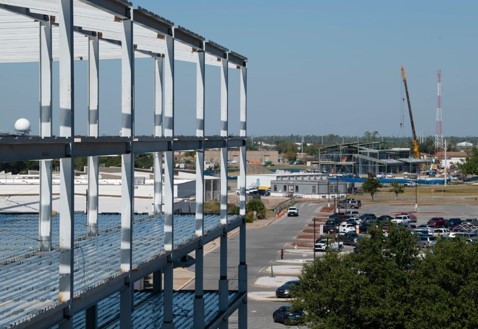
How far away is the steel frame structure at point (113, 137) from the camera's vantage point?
8.02 metres

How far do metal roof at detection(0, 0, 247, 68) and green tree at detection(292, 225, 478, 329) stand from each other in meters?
6.50

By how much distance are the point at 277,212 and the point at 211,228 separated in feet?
182

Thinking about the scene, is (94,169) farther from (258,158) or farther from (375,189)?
(258,158)

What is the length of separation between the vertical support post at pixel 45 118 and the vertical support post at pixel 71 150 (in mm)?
1725

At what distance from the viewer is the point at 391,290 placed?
66.9 ft

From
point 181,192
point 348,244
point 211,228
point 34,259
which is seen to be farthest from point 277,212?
point 34,259

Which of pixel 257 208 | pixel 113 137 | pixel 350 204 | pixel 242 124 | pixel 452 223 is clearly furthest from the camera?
pixel 350 204

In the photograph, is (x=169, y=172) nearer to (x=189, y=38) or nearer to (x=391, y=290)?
(x=189, y=38)

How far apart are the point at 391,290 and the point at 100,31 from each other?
1022 centimetres

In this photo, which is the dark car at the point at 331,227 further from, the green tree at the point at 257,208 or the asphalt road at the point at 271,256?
the green tree at the point at 257,208

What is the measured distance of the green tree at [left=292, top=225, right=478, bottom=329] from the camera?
746 inches

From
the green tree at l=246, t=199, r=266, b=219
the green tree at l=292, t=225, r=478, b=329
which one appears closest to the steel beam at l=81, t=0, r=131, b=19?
the green tree at l=292, t=225, r=478, b=329

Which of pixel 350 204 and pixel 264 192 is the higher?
pixel 350 204

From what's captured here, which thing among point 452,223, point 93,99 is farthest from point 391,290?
point 452,223
